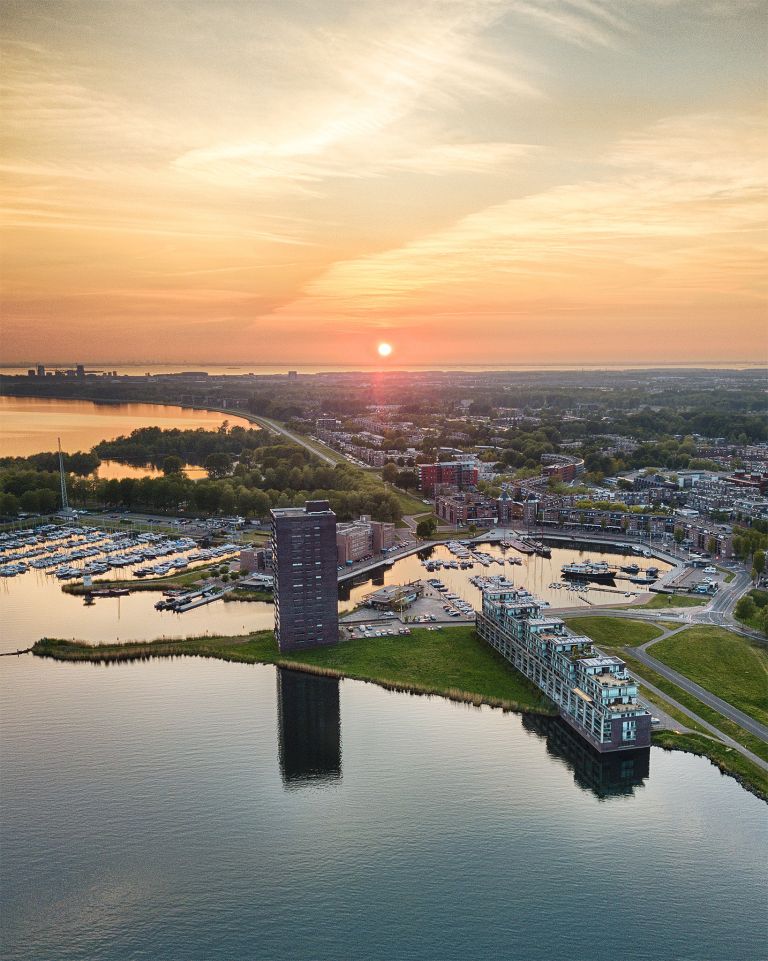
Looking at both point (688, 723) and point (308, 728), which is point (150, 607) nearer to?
point (308, 728)

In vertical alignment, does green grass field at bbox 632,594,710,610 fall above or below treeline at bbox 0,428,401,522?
below

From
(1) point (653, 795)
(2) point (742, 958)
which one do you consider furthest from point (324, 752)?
(2) point (742, 958)

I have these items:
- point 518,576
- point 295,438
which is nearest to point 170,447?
point 295,438

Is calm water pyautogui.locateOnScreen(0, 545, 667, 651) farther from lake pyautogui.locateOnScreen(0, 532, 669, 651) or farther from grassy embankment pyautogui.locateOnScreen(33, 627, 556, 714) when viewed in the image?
grassy embankment pyautogui.locateOnScreen(33, 627, 556, 714)

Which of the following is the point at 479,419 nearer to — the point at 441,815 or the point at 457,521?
the point at 457,521

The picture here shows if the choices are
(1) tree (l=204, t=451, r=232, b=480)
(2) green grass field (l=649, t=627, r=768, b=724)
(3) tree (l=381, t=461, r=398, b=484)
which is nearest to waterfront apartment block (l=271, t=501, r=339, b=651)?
(2) green grass field (l=649, t=627, r=768, b=724)

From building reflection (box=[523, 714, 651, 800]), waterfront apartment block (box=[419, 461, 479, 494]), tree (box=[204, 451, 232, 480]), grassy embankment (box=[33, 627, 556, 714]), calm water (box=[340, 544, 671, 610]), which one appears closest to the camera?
building reflection (box=[523, 714, 651, 800])
